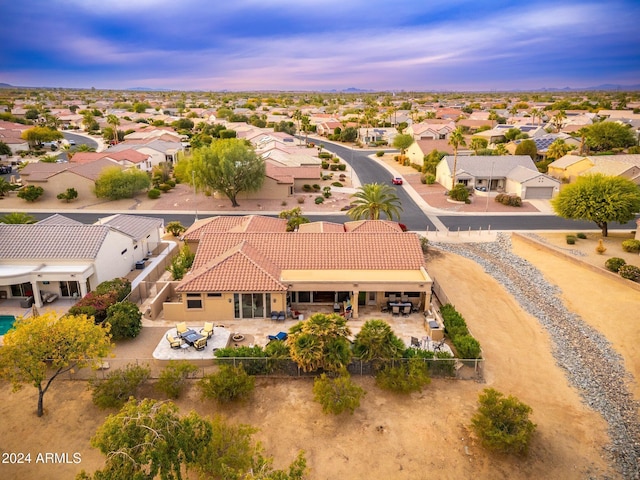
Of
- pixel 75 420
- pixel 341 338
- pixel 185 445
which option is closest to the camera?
pixel 185 445

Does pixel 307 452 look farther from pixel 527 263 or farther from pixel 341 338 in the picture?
pixel 527 263

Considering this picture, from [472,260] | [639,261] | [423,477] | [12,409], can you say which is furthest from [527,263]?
[12,409]

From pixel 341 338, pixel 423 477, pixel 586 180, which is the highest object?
pixel 586 180

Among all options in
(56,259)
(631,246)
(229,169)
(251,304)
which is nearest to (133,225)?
(56,259)

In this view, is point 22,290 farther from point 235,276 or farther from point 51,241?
point 235,276

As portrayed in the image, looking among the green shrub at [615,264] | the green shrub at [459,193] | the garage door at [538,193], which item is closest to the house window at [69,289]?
the green shrub at [615,264]

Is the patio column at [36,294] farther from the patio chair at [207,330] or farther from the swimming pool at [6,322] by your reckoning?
the patio chair at [207,330]

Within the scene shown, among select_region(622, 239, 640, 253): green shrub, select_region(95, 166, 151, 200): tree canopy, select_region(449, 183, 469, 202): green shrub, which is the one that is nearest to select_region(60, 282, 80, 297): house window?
select_region(95, 166, 151, 200): tree canopy
